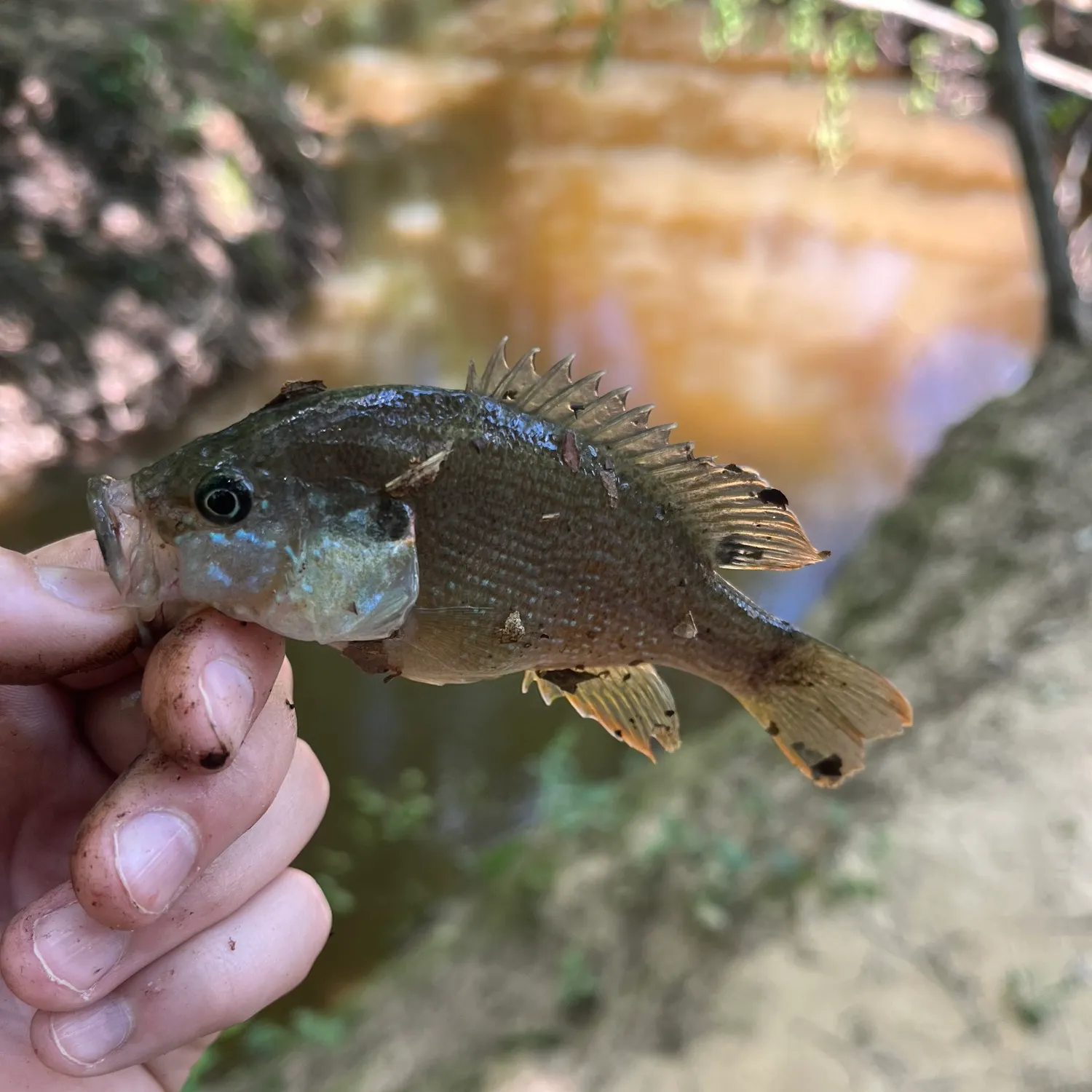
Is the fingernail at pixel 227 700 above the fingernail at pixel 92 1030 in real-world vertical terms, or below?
above

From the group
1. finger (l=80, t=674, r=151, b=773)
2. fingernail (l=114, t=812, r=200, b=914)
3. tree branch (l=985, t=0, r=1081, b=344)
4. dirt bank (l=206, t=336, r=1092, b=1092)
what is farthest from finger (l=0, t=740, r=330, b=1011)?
tree branch (l=985, t=0, r=1081, b=344)

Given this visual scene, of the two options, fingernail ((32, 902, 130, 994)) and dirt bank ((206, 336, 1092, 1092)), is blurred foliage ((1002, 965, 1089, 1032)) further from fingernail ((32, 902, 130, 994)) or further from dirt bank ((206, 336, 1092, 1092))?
fingernail ((32, 902, 130, 994))

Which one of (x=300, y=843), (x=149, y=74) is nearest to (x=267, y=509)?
(x=300, y=843)

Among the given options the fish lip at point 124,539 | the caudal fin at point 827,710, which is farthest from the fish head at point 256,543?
the caudal fin at point 827,710

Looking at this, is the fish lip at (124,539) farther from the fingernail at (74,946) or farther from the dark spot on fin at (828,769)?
the dark spot on fin at (828,769)

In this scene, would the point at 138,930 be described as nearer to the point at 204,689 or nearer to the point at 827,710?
the point at 204,689

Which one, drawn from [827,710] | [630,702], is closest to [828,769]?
[827,710]
